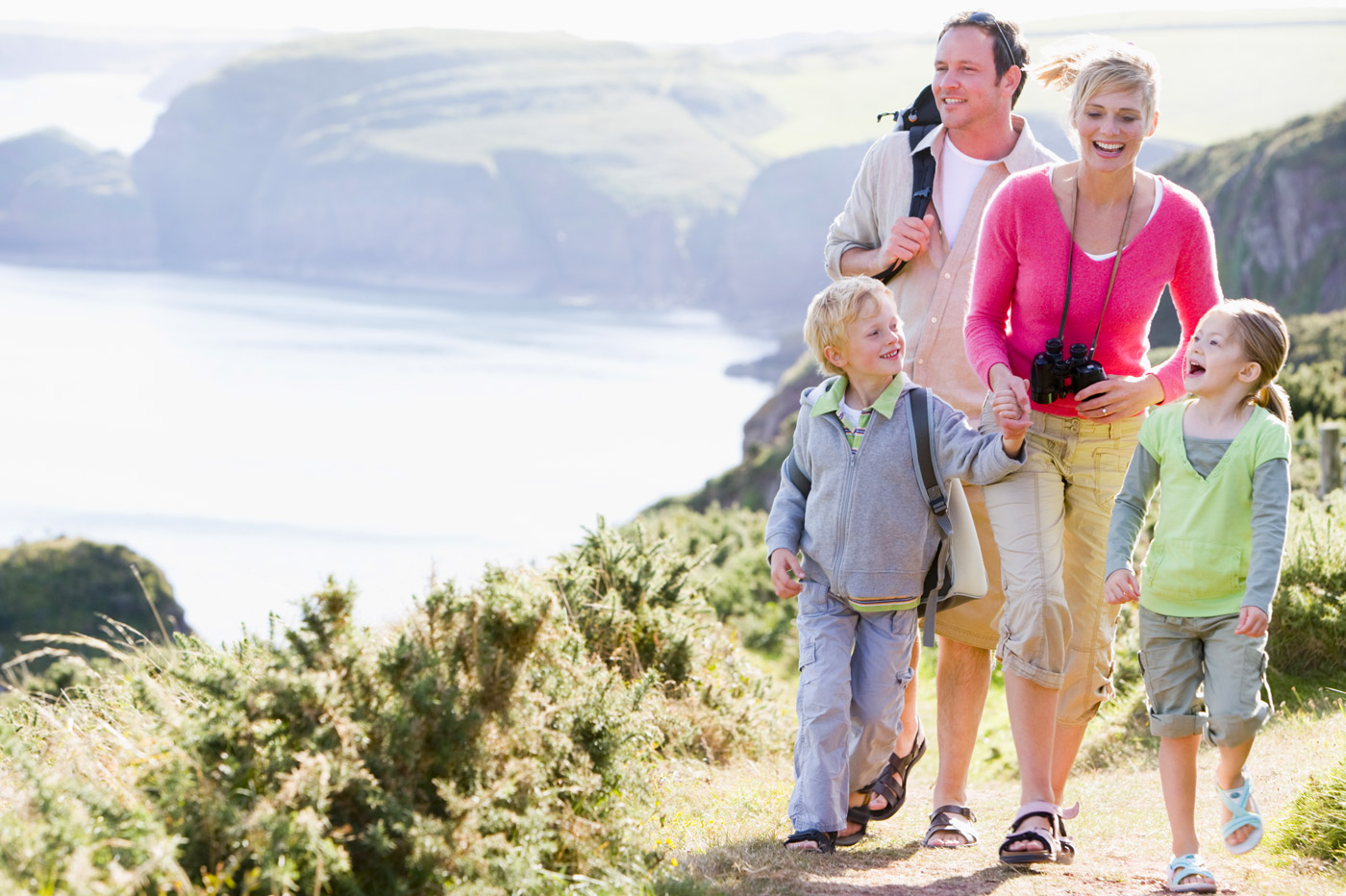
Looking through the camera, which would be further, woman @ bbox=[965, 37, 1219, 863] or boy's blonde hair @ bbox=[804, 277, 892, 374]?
boy's blonde hair @ bbox=[804, 277, 892, 374]

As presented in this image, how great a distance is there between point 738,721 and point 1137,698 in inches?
81.6

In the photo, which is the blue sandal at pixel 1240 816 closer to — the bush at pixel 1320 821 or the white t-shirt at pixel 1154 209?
the bush at pixel 1320 821

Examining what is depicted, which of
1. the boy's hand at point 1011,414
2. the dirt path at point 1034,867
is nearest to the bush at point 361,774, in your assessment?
the dirt path at point 1034,867

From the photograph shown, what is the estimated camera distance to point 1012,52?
12.3 feet

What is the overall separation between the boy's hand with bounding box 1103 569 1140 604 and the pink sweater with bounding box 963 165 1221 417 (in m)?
0.53

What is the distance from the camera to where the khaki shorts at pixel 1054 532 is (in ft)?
10.8

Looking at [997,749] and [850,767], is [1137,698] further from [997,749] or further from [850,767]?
[850,767]

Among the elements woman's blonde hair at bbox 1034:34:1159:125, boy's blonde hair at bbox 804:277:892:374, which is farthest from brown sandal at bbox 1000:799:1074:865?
woman's blonde hair at bbox 1034:34:1159:125

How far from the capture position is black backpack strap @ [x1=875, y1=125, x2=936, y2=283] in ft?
12.7

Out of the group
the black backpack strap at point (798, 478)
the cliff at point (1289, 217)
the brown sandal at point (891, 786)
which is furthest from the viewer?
the cliff at point (1289, 217)

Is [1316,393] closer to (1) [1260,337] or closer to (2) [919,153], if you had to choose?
(2) [919,153]

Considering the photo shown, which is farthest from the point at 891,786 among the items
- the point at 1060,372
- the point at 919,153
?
the point at 919,153

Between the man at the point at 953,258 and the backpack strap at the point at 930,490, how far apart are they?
0.27 metres

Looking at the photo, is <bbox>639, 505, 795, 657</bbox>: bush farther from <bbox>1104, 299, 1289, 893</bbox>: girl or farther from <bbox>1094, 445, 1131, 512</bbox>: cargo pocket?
<bbox>1104, 299, 1289, 893</bbox>: girl
